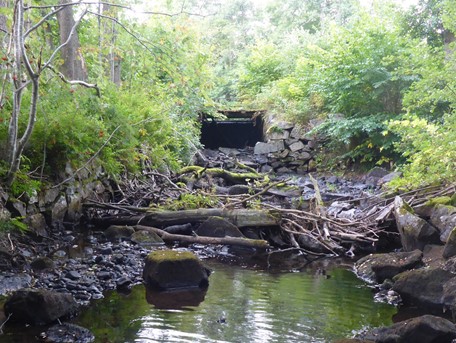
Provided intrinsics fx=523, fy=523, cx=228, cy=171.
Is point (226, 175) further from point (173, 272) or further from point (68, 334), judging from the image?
point (68, 334)

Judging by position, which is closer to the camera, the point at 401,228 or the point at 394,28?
the point at 401,228

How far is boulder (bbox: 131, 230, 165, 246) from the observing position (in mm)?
8864

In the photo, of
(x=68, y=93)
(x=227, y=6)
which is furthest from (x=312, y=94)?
(x=227, y=6)

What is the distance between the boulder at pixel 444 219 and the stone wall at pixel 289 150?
510 inches

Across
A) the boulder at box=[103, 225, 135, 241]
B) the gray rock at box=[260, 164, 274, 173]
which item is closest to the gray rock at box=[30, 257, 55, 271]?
the boulder at box=[103, 225, 135, 241]

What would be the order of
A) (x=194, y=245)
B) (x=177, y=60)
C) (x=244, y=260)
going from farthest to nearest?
(x=194, y=245), (x=244, y=260), (x=177, y=60)

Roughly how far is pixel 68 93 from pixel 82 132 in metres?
0.79

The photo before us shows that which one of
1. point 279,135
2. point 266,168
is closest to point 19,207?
point 266,168

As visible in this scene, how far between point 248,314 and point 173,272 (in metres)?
1.34

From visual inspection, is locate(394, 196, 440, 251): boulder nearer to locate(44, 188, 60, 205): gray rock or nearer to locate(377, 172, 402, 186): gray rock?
locate(44, 188, 60, 205): gray rock

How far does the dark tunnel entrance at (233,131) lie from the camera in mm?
26078

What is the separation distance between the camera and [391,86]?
1783 centimetres

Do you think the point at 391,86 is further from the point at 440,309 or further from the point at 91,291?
the point at 91,291

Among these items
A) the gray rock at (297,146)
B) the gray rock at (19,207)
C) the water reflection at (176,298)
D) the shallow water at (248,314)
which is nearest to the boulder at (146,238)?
the gray rock at (19,207)
